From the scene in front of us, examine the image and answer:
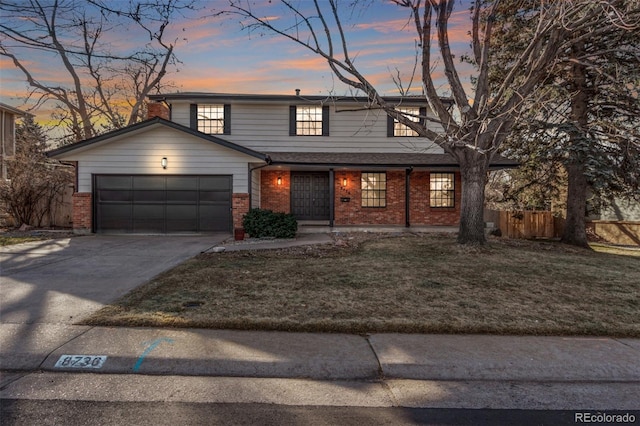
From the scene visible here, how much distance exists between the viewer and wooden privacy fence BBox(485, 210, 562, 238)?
17000mm

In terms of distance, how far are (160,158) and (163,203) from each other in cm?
172

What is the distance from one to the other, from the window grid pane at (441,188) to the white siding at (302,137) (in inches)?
50.7

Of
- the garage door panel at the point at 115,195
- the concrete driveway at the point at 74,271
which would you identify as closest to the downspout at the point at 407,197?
the concrete driveway at the point at 74,271

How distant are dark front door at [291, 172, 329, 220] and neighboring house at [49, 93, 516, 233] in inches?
1.8

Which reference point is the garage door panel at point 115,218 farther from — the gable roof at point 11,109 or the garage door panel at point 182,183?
the gable roof at point 11,109

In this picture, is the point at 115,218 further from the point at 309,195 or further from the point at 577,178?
the point at 577,178

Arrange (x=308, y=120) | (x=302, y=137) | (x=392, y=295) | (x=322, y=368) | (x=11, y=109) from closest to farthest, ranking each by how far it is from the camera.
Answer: (x=322, y=368) < (x=392, y=295) < (x=302, y=137) < (x=308, y=120) < (x=11, y=109)

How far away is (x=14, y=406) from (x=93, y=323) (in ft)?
5.81

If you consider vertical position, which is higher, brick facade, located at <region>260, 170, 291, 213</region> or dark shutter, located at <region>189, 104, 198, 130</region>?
dark shutter, located at <region>189, 104, 198, 130</region>

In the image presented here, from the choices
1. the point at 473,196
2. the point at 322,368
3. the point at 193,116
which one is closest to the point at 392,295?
the point at 322,368

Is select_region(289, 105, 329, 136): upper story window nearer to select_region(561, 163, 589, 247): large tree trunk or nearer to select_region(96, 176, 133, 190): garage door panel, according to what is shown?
select_region(96, 176, 133, 190): garage door panel

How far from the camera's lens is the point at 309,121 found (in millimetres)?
17031

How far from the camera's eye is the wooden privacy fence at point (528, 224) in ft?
55.8

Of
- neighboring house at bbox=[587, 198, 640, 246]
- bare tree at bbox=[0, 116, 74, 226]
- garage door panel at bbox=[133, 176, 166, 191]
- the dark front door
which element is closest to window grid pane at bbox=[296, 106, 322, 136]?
the dark front door
